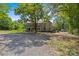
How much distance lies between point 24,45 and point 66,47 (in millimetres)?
490

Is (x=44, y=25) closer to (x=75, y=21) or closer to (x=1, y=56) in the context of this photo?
(x=75, y=21)

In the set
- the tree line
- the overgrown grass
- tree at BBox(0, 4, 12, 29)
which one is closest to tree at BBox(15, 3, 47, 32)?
the tree line

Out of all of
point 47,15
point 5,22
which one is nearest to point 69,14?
point 47,15

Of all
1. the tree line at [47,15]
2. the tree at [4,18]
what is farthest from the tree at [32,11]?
the tree at [4,18]

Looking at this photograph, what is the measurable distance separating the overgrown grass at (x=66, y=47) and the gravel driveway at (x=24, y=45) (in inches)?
3.4

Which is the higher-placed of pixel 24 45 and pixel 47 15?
pixel 47 15

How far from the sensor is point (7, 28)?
2295 millimetres

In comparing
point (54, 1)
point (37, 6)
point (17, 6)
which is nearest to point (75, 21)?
point (54, 1)

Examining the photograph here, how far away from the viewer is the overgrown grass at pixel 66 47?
228 centimetres

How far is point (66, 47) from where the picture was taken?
2.29 m

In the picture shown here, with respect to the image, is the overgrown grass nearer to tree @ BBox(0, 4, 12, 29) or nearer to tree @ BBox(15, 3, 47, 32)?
tree @ BBox(15, 3, 47, 32)

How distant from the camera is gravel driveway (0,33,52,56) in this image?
2.27m

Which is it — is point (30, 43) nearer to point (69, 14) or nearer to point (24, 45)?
point (24, 45)

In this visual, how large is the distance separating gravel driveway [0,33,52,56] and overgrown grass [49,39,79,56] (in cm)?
9
